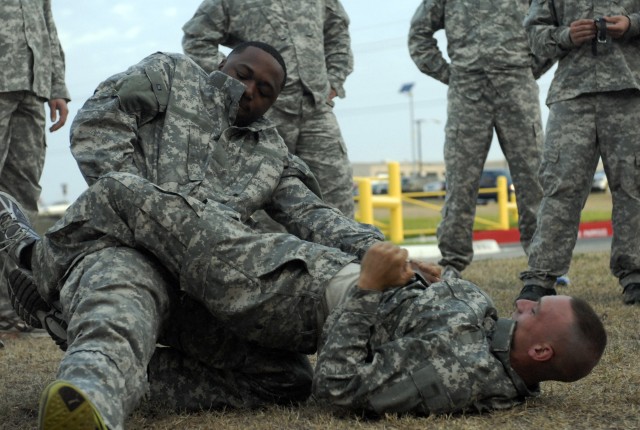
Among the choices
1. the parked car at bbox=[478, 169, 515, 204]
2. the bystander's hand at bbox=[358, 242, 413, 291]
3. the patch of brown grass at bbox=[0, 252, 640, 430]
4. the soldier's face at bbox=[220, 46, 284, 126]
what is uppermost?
the soldier's face at bbox=[220, 46, 284, 126]

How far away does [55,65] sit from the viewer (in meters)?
5.96

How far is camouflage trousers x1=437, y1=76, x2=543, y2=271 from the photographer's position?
270 inches

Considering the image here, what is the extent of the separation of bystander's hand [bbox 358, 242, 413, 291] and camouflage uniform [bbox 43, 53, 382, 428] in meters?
0.23

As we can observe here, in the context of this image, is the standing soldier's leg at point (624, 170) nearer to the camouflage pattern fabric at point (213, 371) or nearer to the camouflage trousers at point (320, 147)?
the camouflage trousers at point (320, 147)

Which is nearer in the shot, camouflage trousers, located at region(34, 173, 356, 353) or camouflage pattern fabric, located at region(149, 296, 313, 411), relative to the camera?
camouflage trousers, located at region(34, 173, 356, 353)

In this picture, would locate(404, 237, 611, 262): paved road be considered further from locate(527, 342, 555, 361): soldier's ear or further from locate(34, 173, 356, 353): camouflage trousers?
locate(527, 342, 555, 361): soldier's ear

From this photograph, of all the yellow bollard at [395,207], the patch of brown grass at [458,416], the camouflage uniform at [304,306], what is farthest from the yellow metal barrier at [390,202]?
the camouflage uniform at [304,306]

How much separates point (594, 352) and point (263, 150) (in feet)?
5.22

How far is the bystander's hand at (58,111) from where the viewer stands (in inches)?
235

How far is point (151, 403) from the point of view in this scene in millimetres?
3564

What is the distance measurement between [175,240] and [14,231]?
36.6 inches

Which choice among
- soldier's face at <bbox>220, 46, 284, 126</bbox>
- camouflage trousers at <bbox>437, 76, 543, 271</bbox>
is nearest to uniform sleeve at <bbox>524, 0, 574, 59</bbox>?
camouflage trousers at <bbox>437, 76, 543, 271</bbox>

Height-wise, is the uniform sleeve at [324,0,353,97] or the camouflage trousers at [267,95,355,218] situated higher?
the uniform sleeve at [324,0,353,97]

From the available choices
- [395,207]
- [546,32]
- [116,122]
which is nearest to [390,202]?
[395,207]
